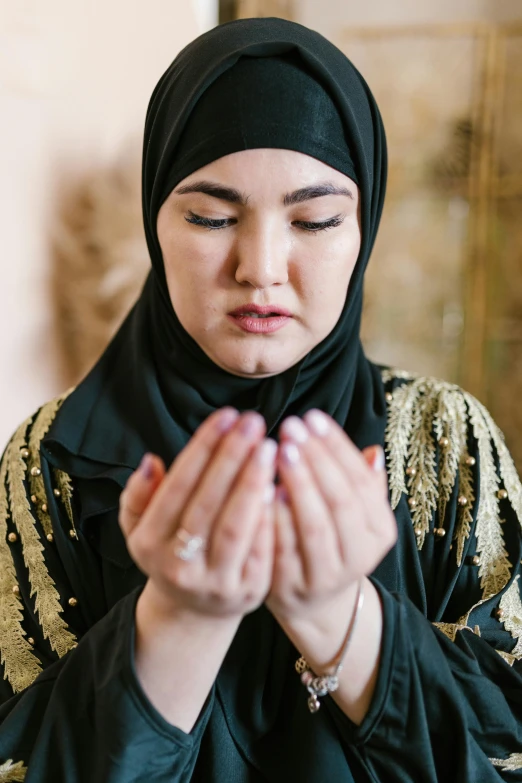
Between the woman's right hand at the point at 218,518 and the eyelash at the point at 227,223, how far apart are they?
1.03 ft

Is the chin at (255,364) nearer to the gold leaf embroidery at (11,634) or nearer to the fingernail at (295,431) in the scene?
the fingernail at (295,431)

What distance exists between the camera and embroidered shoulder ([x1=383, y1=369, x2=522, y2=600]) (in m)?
0.97

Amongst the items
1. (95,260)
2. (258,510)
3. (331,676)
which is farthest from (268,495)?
(95,260)

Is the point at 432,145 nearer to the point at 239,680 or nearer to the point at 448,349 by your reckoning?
the point at 448,349

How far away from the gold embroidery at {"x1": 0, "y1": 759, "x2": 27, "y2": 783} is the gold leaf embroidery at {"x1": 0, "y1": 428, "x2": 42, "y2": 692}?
137mm

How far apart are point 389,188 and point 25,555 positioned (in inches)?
40.7

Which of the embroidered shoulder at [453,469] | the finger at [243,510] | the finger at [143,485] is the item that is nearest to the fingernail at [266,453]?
the finger at [243,510]

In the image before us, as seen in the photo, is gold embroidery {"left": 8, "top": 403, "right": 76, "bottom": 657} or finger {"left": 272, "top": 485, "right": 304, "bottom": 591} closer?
finger {"left": 272, "top": 485, "right": 304, "bottom": 591}

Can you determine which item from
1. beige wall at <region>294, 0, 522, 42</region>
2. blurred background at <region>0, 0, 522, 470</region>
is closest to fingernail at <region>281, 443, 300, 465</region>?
blurred background at <region>0, 0, 522, 470</region>

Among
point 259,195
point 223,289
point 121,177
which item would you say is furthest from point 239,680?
point 121,177

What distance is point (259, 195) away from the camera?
81 centimetres

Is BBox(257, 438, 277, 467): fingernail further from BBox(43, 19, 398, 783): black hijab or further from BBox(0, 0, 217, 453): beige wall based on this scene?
BBox(0, 0, 217, 453): beige wall

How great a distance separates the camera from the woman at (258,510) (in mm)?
623

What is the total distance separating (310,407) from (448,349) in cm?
73
